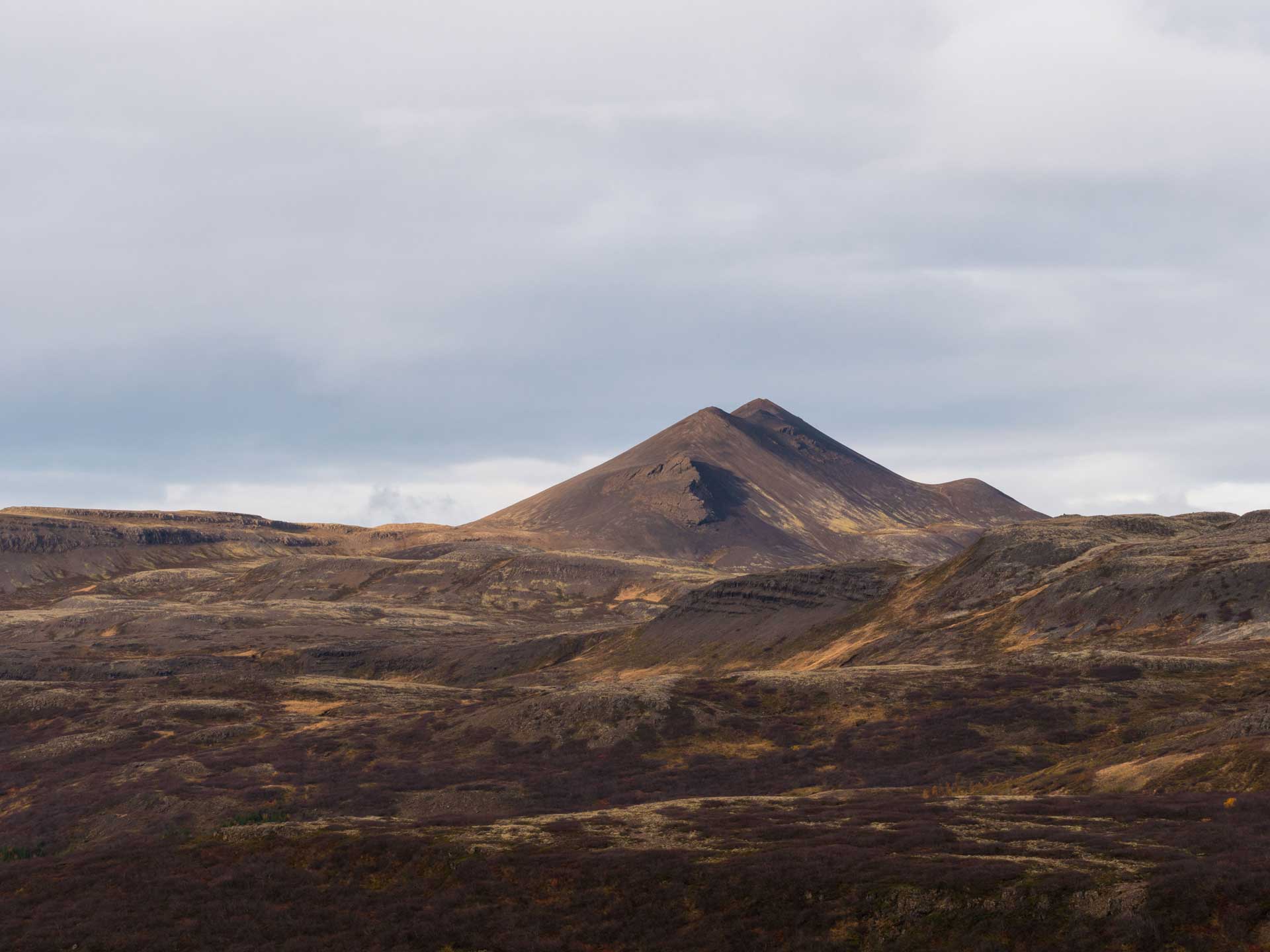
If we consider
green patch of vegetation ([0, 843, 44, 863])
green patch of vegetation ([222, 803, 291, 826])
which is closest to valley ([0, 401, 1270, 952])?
green patch of vegetation ([222, 803, 291, 826])

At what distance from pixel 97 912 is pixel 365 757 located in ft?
161

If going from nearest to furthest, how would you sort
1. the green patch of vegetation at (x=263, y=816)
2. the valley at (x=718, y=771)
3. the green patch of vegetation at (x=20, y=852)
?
the valley at (x=718, y=771)
the green patch of vegetation at (x=20, y=852)
the green patch of vegetation at (x=263, y=816)

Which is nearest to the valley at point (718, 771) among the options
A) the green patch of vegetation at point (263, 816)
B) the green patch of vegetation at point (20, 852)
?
the green patch of vegetation at point (263, 816)

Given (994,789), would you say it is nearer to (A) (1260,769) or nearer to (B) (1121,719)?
(A) (1260,769)

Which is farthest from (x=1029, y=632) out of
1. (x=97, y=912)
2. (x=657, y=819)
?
(x=97, y=912)

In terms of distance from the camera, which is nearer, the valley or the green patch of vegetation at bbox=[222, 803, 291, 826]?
the valley

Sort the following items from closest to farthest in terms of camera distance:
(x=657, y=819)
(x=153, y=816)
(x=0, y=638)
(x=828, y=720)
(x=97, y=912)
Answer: (x=97, y=912) < (x=657, y=819) < (x=153, y=816) < (x=828, y=720) < (x=0, y=638)

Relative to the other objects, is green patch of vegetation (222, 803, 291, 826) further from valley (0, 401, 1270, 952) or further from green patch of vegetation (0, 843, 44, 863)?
green patch of vegetation (0, 843, 44, 863)

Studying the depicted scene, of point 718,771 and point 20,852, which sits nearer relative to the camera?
point 20,852

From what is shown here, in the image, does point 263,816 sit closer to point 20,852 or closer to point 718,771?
point 20,852

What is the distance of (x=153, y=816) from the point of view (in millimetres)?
70250

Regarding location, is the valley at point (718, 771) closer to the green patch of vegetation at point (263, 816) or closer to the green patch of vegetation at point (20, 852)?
the green patch of vegetation at point (263, 816)

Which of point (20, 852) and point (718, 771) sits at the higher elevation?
point (718, 771)

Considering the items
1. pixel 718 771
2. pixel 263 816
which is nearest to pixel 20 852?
pixel 263 816
